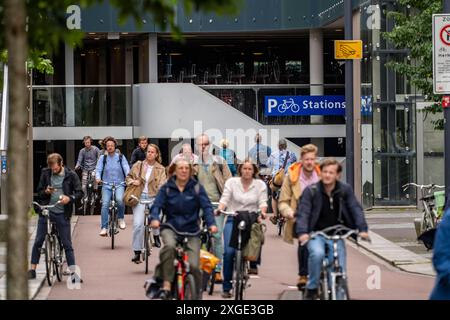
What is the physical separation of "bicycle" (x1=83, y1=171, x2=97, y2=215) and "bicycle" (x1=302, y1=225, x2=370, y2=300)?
58.9 ft

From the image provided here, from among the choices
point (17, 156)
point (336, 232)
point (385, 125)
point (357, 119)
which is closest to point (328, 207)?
Result: point (336, 232)

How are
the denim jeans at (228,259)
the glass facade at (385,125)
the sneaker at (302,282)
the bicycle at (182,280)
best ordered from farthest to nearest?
the glass facade at (385,125) < the denim jeans at (228,259) < the sneaker at (302,282) < the bicycle at (182,280)

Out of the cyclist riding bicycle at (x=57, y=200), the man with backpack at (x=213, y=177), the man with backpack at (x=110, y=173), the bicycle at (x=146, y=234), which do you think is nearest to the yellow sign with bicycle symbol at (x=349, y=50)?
the man with backpack at (x=110, y=173)

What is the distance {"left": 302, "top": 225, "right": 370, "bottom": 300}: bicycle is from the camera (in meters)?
11.2

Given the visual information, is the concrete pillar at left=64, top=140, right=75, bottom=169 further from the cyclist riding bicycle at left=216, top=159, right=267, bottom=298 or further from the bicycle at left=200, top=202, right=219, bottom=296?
the cyclist riding bicycle at left=216, top=159, right=267, bottom=298

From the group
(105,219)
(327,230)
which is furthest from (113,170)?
(327,230)

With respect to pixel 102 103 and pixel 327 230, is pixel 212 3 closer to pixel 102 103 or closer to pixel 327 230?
pixel 327 230

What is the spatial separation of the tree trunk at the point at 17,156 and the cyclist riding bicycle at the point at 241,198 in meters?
6.52

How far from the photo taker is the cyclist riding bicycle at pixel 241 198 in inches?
559

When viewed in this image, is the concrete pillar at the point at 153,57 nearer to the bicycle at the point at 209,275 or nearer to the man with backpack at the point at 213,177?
the man with backpack at the point at 213,177

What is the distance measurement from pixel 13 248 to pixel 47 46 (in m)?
2.29

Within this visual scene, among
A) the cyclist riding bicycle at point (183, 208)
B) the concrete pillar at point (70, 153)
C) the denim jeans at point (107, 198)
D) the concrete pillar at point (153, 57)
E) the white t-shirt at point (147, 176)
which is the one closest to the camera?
the cyclist riding bicycle at point (183, 208)

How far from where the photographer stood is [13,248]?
7762 millimetres

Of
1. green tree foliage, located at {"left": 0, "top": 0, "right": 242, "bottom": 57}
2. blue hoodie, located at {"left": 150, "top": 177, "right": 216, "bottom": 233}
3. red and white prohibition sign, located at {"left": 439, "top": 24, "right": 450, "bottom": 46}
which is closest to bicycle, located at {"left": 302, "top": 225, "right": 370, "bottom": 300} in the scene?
blue hoodie, located at {"left": 150, "top": 177, "right": 216, "bottom": 233}
